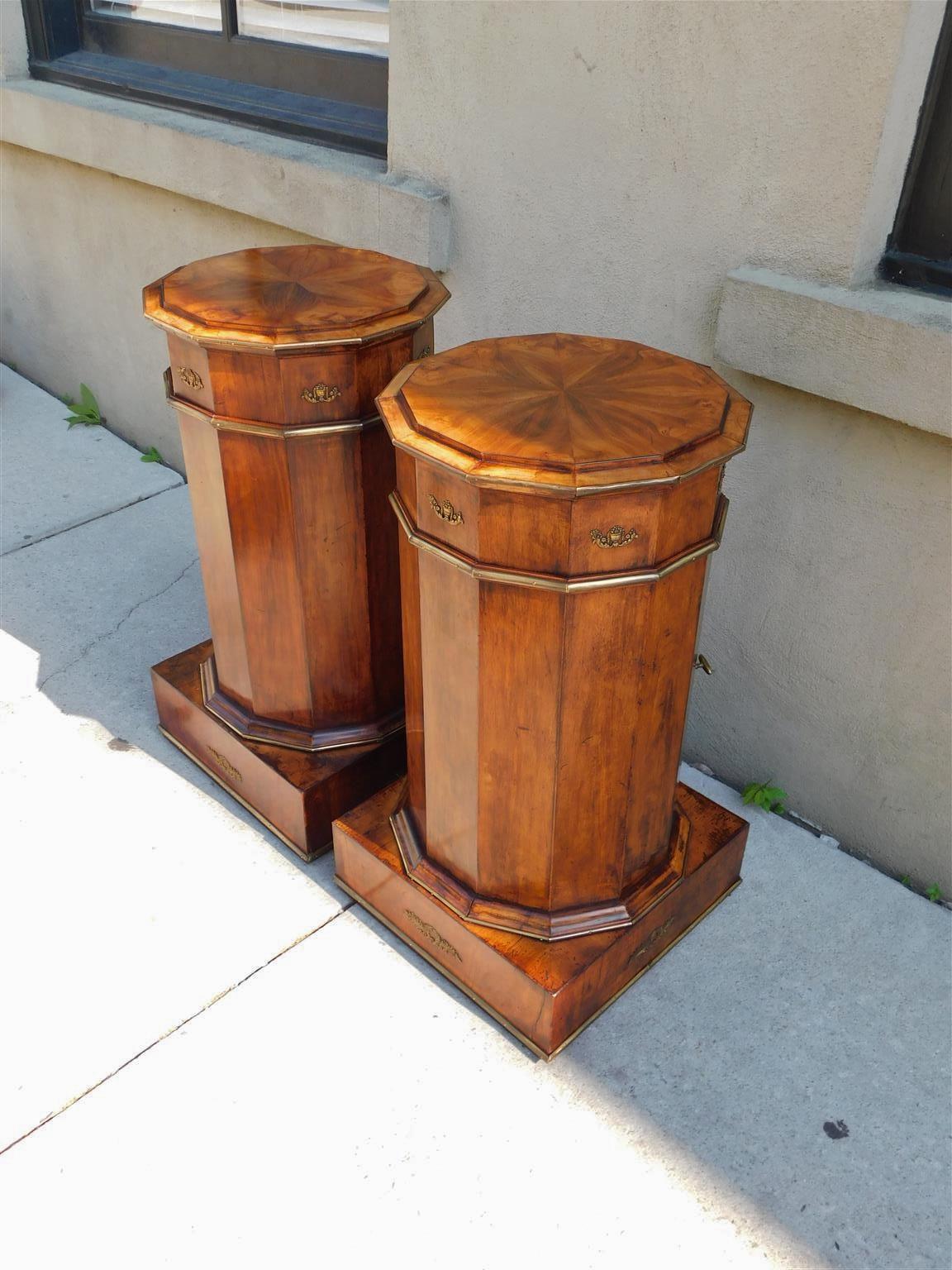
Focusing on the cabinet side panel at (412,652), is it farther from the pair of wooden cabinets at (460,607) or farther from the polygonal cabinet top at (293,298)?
the polygonal cabinet top at (293,298)

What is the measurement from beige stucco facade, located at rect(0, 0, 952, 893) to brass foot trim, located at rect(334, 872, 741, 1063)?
0.47 meters

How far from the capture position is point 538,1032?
1938mm

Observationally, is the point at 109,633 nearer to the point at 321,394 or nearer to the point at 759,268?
the point at 321,394

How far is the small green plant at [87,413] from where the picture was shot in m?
4.33

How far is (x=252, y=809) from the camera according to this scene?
2.48m

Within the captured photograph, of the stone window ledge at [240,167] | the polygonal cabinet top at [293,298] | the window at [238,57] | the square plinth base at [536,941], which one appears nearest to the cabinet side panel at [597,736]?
the square plinth base at [536,941]

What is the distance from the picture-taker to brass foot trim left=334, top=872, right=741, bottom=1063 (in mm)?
1979

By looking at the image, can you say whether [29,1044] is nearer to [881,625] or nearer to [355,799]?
[355,799]

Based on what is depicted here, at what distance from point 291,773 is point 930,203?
1.71 metres

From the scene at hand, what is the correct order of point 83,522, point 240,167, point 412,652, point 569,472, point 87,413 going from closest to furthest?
point 569,472
point 412,652
point 240,167
point 83,522
point 87,413

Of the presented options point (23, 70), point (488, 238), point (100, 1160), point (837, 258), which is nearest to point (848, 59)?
point (837, 258)

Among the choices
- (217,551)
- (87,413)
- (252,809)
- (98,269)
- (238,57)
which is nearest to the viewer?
(217,551)

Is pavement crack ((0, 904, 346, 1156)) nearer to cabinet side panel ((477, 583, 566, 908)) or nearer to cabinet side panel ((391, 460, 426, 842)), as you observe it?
cabinet side panel ((391, 460, 426, 842))

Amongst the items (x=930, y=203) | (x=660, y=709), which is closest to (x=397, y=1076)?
(x=660, y=709)
